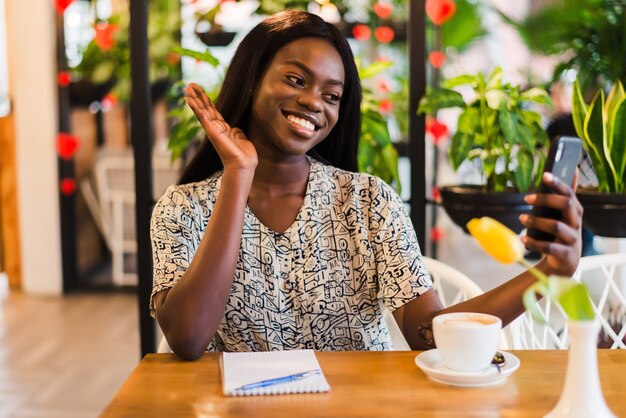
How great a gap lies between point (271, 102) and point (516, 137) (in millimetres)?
903

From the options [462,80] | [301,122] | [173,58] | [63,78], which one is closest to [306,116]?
[301,122]

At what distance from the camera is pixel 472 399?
3.54ft

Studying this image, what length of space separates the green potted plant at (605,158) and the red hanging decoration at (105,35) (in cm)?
303

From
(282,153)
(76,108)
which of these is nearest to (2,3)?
(76,108)

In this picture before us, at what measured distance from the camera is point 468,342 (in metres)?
1.11

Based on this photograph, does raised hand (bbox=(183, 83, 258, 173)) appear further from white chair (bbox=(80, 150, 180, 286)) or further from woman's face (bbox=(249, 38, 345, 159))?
white chair (bbox=(80, 150, 180, 286))

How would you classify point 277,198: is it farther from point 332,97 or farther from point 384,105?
point 384,105

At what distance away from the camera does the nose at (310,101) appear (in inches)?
62.2

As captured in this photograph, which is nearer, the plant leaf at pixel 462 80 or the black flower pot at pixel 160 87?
the plant leaf at pixel 462 80

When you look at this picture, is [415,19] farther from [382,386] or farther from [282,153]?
[382,386]

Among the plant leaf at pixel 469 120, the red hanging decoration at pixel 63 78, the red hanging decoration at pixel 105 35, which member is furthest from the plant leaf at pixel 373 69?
the red hanging decoration at pixel 63 78

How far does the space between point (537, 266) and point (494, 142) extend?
110 centimetres

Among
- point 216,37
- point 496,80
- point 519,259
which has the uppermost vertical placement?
point 216,37

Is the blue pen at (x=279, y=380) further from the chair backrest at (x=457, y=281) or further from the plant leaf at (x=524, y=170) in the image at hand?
the plant leaf at (x=524, y=170)
